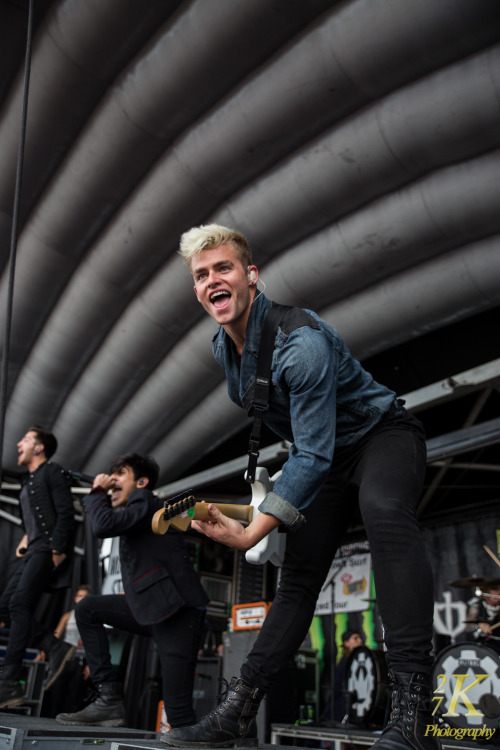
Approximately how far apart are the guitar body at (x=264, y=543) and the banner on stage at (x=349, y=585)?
8.14 metres

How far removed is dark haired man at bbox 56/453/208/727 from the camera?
3.46 metres

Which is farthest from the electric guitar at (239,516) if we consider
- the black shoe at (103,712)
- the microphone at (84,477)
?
the microphone at (84,477)

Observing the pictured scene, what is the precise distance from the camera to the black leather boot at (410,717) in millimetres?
1693

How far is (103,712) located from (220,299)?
2.67 meters

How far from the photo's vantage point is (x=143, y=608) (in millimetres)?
3533

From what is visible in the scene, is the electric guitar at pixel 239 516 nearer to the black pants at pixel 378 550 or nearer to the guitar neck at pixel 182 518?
the guitar neck at pixel 182 518

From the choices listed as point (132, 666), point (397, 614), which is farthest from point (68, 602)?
point (397, 614)

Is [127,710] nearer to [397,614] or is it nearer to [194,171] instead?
[194,171]

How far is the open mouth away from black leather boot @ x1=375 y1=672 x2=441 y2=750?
4.15 feet

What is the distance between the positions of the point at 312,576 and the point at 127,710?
24.4 feet

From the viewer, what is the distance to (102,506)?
3738 mm

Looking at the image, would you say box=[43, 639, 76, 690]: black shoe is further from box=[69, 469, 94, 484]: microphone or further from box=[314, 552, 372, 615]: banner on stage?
box=[314, 552, 372, 615]: banner on stage

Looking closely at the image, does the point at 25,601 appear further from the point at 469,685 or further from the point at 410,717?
the point at 469,685

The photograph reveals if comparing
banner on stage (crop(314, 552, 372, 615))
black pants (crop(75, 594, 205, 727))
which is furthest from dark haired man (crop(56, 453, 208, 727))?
banner on stage (crop(314, 552, 372, 615))
